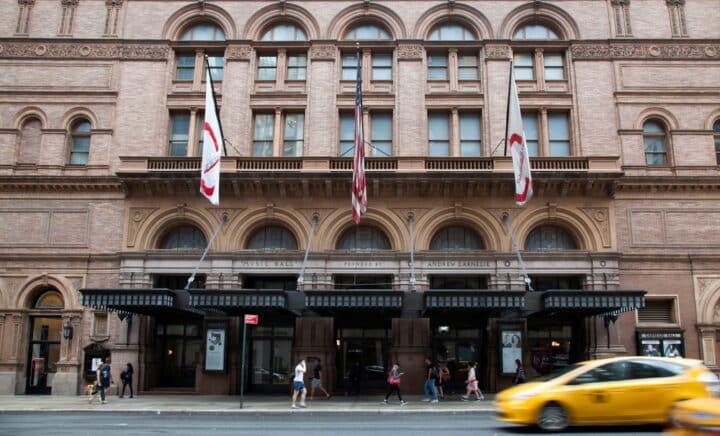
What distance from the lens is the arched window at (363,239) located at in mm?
29203

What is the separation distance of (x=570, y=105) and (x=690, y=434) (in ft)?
82.4

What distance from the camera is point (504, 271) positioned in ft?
91.8

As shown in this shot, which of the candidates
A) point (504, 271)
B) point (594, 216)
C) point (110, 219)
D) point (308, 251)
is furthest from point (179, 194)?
point (594, 216)

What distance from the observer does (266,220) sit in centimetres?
2908

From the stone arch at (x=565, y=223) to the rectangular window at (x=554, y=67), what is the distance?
719 centimetres

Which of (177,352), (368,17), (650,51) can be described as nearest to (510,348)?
(177,352)

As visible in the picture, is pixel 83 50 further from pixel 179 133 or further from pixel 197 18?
pixel 179 133

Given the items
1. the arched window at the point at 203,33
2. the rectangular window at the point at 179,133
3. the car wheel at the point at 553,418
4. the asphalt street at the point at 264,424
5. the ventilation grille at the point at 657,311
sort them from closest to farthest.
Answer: the car wheel at the point at 553,418 → the asphalt street at the point at 264,424 → the ventilation grille at the point at 657,311 → the rectangular window at the point at 179,133 → the arched window at the point at 203,33

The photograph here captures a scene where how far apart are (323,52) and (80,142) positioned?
12531mm

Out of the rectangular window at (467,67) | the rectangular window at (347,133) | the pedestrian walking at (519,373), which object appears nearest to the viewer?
the pedestrian walking at (519,373)

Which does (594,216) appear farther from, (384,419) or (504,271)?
(384,419)

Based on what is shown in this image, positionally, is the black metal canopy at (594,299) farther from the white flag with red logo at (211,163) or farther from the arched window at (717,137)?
the white flag with red logo at (211,163)

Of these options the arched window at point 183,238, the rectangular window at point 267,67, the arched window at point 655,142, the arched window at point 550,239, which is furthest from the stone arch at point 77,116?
the arched window at point 655,142

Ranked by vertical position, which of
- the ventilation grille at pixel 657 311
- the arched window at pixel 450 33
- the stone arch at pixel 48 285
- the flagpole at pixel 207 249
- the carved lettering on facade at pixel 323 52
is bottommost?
the ventilation grille at pixel 657 311
